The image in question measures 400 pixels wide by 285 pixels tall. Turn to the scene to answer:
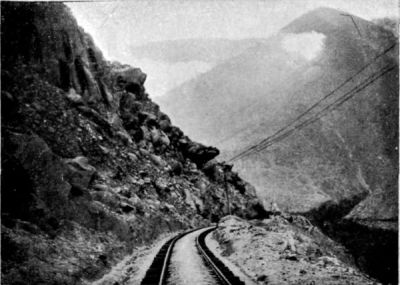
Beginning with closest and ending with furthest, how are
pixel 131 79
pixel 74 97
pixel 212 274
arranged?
1. pixel 212 274
2. pixel 74 97
3. pixel 131 79

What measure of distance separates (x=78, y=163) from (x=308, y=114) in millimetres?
113876

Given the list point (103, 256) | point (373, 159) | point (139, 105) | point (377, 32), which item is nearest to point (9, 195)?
point (103, 256)

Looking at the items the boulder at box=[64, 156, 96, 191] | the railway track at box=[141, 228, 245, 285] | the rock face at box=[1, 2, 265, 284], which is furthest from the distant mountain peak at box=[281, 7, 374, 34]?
the railway track at box=[141, 228, 245, 285]

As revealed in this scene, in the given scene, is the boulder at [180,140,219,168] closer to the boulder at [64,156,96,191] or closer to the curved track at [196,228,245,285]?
the boulder at [64,156,96,191]

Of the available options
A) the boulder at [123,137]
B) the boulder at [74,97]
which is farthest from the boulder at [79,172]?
the boulder at [123,137]

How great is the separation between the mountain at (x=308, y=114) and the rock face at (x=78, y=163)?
119ft

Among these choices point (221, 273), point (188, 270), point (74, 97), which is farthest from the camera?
point (74, 97)

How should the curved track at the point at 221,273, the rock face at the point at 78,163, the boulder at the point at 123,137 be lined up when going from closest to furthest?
the curved track at the point at 221,273 < the rock face at the point at 78,163 < the boulder at the point at 123,137

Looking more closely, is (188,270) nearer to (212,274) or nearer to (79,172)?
(212,274)

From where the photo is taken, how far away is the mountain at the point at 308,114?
9744 cm

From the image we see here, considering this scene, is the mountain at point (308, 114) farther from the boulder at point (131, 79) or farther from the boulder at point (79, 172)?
the boulder at point (79, 172)

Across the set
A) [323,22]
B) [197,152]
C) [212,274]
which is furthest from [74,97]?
[323,22]

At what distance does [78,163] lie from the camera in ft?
66.8

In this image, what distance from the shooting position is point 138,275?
1188 centimetres
